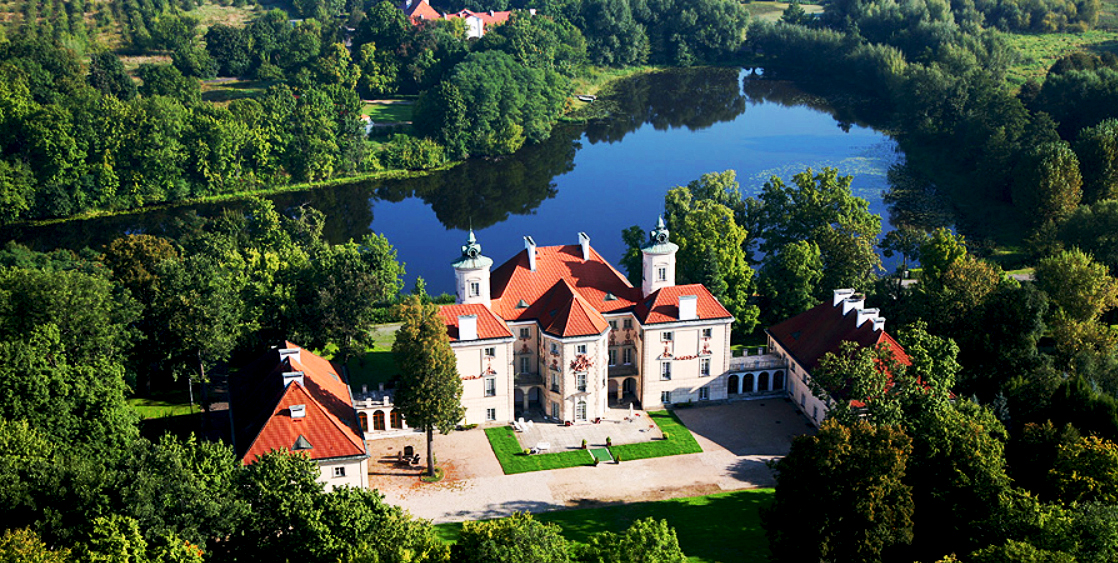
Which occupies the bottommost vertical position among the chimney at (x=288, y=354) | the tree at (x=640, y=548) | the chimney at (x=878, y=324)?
the tree at (x=640, y=548)

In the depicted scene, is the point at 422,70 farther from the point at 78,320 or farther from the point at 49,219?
the point at 78,320

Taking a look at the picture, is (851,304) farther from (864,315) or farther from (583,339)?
(583,339)

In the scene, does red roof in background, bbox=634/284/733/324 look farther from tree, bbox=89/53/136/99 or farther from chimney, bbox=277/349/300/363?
tree, bbox=89/53/136/99

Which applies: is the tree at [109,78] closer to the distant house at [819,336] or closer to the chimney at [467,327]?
the chimney at [467,327]

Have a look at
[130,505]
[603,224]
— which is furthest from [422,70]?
[130,505]

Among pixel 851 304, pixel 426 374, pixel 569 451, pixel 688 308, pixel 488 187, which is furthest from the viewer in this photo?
pixel 488 187

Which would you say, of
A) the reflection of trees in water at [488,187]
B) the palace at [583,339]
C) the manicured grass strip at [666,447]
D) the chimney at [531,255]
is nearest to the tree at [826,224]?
the palace at [583,339]

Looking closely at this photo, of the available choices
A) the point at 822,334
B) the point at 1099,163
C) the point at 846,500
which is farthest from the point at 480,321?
the point at 1099,163
